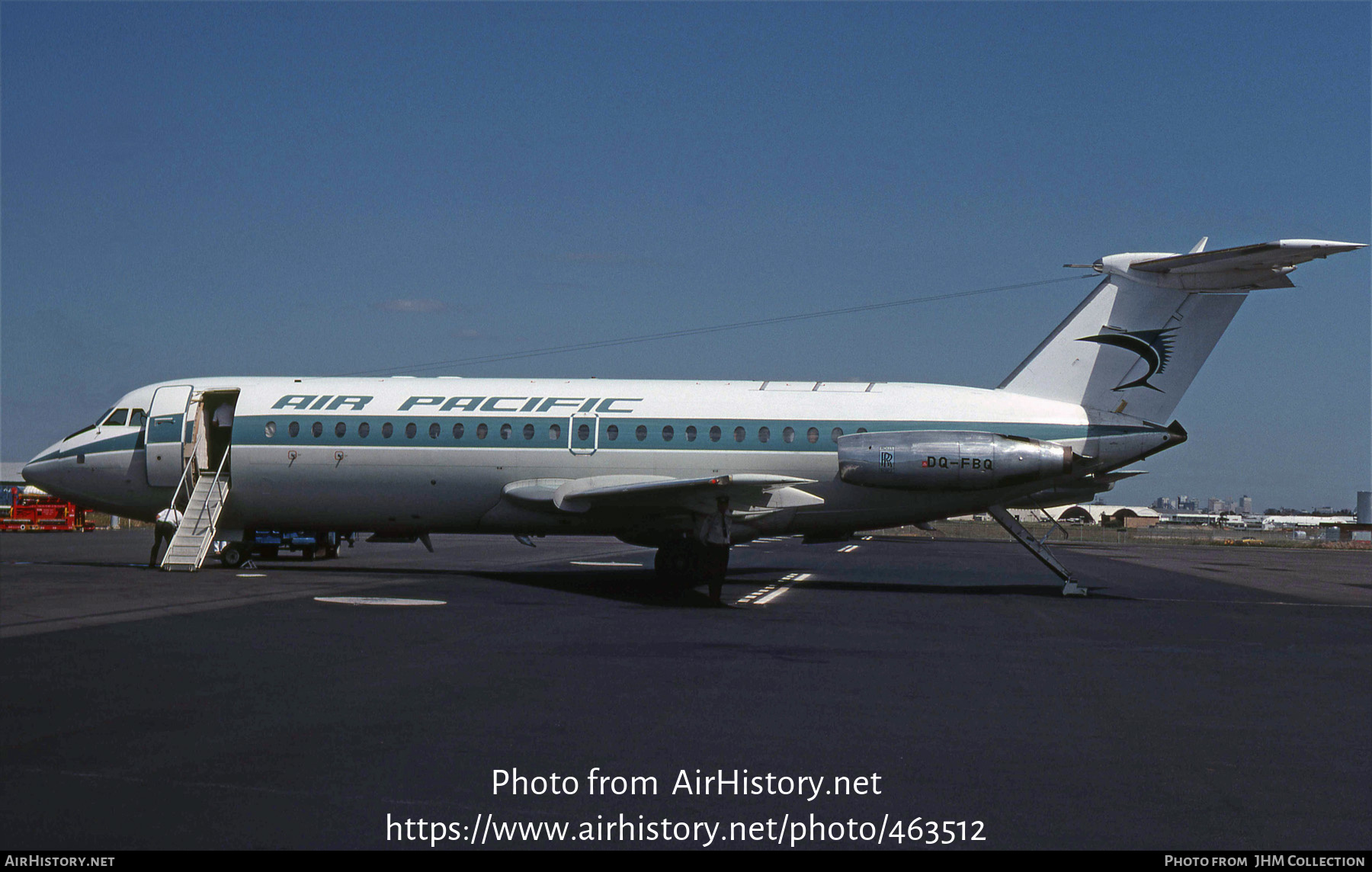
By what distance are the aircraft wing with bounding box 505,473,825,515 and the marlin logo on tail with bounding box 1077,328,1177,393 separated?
754 cm

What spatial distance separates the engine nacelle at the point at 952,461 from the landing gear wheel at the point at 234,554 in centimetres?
1528

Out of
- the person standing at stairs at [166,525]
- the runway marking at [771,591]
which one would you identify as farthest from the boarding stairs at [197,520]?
the runway marking at [771,591]

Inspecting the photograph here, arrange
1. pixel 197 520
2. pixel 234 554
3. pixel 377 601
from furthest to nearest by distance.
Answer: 1. pixel 234 554
2. pixel 197 520
3. pixel 377 601

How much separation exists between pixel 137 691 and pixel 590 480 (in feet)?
47.7

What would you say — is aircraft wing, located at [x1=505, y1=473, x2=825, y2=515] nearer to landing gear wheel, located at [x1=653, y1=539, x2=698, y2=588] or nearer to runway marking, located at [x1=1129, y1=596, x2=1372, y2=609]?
landing gear wheel, located at [x1=653, y1=539, x2=698, y2=588]

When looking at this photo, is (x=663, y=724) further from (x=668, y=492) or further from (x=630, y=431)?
(x=630, y=431)

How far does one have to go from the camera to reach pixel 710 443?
942 inches

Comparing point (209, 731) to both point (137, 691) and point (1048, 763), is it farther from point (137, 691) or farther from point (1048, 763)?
point (1048, 763)

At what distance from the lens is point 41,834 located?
221 inches

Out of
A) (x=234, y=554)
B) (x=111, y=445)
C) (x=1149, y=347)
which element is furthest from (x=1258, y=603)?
(x=111, y=445)

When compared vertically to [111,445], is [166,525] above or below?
below

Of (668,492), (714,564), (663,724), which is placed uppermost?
(668,492)

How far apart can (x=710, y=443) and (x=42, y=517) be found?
46.1 metres

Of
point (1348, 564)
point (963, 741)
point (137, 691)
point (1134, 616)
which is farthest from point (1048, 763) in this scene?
point (1348, 564)
